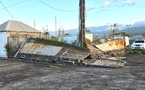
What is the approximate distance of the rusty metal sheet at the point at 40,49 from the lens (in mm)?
20341

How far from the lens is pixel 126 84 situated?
10594 millimetres

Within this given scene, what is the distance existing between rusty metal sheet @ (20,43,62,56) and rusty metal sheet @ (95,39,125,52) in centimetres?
587

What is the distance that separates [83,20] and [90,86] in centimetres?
1221

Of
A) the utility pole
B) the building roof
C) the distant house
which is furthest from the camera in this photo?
the building roof

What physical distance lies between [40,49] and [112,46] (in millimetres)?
10046

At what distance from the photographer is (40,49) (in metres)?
21.3

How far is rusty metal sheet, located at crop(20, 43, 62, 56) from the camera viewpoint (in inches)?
801

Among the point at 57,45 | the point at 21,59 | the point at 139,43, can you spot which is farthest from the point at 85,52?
the point at 139,43

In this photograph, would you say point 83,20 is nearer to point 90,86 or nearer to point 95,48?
point 95,48

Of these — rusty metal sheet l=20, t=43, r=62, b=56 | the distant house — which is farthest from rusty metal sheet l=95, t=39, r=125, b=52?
the distant house

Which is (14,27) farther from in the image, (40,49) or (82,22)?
(82,22)

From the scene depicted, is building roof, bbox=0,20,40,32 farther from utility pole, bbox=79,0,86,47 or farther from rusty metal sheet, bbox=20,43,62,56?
utility pole, bbox=79,0,86,47

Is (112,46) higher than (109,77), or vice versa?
(112,46)

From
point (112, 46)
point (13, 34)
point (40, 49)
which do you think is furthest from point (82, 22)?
point (13, 34)
